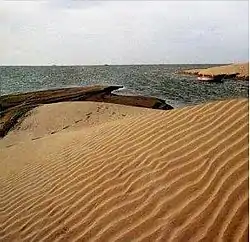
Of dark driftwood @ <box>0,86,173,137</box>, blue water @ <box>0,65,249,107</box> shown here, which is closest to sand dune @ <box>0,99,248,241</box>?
dark driftwood @ <box>0,86,173,137</box>

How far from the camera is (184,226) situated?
334 centimetres

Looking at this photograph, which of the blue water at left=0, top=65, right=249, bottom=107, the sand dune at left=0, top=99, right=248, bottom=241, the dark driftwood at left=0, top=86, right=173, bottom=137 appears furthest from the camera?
the blue water at left=0, top=65, right=249, bottom=107

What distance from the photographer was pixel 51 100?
21047 mm

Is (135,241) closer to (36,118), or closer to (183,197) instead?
(183,197)

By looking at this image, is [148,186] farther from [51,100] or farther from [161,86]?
[161,86]

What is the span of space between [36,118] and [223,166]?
1127cm

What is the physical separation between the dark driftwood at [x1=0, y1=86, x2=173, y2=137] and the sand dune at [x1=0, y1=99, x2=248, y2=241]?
8.13 meters

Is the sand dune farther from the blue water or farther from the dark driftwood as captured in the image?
the blue water

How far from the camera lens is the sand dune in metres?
3.43

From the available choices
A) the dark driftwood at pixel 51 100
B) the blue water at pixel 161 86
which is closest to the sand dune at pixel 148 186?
the dark driftwood at pixel 51 100

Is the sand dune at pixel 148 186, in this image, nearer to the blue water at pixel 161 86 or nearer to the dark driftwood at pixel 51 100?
the dark driftwood at pixel 51 100

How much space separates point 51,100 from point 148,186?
1755 cm

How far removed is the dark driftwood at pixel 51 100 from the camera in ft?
49.0

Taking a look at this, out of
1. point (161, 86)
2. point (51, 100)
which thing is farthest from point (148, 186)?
point (161, 86)
